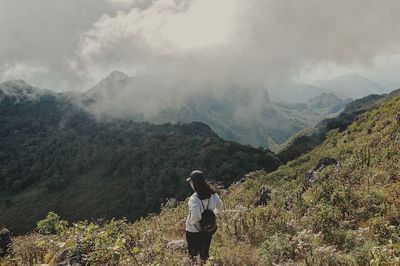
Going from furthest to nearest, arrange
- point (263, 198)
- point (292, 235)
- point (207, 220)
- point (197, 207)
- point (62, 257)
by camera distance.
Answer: point (263, 198) → point (292, 235) → point (62, 257) → point (207, 220) → point (197, 207)

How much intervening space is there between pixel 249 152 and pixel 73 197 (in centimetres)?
5942

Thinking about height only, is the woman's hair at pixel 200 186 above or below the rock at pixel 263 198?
above

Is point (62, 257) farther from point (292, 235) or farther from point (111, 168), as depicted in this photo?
point (111, 168)

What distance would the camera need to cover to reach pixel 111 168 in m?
137

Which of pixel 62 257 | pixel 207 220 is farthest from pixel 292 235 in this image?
pixel 62 257

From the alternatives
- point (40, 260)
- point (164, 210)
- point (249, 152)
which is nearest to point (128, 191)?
point (249, 152)

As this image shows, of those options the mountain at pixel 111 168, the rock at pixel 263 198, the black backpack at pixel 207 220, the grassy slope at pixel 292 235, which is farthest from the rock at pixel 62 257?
the mountain at pixel 111 168

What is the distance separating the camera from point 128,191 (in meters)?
115

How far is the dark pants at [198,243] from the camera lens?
10.2 metres

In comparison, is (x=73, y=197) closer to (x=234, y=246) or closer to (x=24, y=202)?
(x=24, y=202)

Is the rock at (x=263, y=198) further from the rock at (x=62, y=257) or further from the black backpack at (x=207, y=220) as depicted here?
the rock at (x=62, y=257)

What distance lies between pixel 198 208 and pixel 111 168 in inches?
5144

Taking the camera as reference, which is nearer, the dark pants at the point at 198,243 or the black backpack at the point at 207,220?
the black backpack at the point at 207,220

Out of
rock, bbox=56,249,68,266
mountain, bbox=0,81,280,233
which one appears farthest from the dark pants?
mountain, bbox=0,81,280,233
